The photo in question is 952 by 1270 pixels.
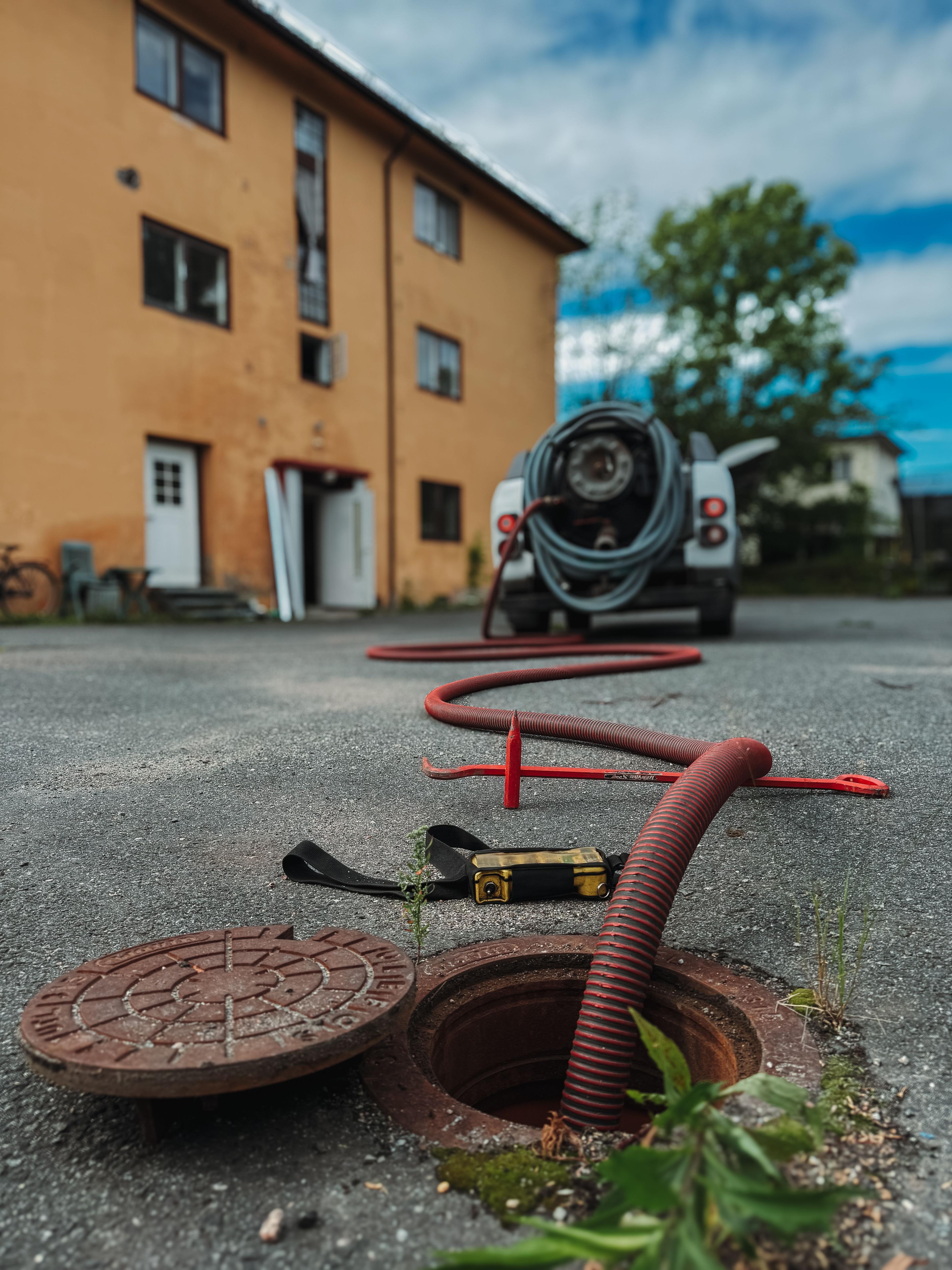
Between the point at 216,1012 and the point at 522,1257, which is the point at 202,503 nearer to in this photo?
the point at 216,1012

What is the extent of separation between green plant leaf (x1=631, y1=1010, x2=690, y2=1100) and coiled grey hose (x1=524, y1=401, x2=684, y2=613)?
536cm

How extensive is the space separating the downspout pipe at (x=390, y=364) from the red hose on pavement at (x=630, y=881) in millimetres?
13596

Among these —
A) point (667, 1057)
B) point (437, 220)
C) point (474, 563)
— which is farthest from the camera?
point (474, 563)

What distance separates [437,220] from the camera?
18281 millimetres

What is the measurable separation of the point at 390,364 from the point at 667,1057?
16549 mm

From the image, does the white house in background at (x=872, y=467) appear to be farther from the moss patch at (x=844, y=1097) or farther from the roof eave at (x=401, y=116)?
the moss patch at (x=844, y=1097)

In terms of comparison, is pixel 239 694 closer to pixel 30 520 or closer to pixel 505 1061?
pixel 505 1061

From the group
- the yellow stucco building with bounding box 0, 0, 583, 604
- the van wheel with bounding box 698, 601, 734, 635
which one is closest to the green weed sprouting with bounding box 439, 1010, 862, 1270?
the van wheel with bounding box 698, 601, 734, 635

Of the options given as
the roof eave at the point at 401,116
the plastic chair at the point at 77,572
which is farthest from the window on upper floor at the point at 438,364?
the plastic chair at the point at 77,572

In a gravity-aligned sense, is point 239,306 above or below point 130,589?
above

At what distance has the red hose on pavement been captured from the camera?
1.47m

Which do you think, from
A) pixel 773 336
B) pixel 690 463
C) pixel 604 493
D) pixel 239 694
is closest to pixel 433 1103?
pixel 239 694

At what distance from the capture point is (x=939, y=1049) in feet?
4.95

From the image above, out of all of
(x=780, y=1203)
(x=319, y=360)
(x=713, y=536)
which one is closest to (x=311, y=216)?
(x=319, y=360)
